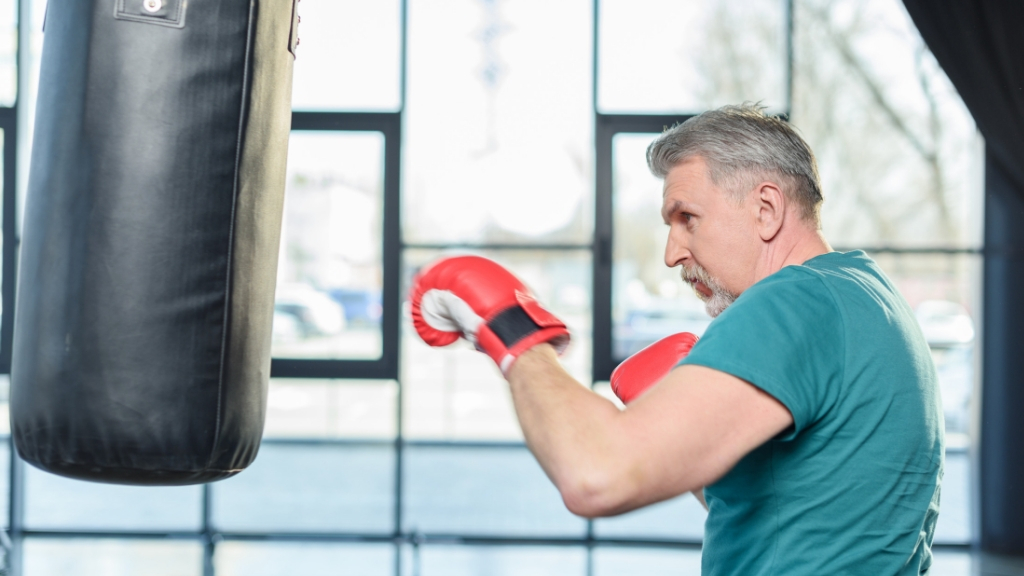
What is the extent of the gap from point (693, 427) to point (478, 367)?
3631mm

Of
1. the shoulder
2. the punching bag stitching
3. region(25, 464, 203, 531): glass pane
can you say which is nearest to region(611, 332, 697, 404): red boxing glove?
the shoulder

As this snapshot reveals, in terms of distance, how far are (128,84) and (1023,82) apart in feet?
10.9

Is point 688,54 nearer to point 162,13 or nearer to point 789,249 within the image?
point 789,249

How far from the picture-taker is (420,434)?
406 centimetres

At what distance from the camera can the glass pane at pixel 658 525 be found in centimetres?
325

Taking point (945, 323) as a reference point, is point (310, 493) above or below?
below

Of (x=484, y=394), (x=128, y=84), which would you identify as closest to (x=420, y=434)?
(x=484, y=394)

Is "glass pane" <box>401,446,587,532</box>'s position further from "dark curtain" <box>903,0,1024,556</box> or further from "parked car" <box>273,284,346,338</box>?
"dark curtain" <box>903,0,1024,556</box>

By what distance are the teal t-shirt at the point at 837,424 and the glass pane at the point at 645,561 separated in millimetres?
2211

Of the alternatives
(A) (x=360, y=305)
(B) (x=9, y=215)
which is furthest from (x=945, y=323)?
(B) (x=9, y=215)

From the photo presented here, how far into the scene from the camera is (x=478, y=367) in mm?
4273

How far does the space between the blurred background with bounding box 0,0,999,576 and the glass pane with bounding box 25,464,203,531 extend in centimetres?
3

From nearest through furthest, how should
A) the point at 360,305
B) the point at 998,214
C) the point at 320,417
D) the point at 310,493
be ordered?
the point at 998,214 → the point at 360,305 → the point at 310,493 → the point at 320,417

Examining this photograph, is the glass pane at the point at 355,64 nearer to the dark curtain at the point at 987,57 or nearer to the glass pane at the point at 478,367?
the glass pane at the point at 478,367
